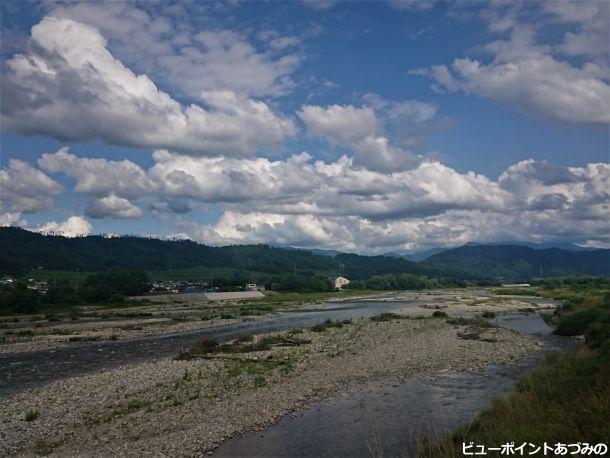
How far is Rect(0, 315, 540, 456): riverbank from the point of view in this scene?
17.6 metres

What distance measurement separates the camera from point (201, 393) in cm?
2389

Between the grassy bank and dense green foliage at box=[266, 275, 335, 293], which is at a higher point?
the grassy bank

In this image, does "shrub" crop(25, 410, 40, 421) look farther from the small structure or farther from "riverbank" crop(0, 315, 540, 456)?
the small structure

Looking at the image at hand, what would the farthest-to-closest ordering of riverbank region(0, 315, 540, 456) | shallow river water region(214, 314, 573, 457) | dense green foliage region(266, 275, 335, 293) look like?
1. dense green foliage region(266, 275, 335, 293)
2. riverbank region(0, 315, 540, 456)
3. shallow river water region(214, 314, 573, 457)

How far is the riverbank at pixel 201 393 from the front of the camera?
17578mm

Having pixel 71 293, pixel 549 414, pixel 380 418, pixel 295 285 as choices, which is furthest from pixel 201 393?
pixel 295 285

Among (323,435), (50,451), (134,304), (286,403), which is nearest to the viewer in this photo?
(50,451)

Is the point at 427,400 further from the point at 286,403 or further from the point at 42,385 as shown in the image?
the point at 42,385

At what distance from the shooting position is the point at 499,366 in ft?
99.2

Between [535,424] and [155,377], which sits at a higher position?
[535,424]

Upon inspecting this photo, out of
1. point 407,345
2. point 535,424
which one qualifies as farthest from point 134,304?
point 535,424

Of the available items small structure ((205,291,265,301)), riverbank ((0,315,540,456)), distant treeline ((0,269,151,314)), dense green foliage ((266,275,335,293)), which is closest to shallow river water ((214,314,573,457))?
riverbank ((0,315,540,456))

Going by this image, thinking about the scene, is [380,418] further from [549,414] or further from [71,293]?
[71,293]

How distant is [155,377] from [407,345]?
21.0 metres
